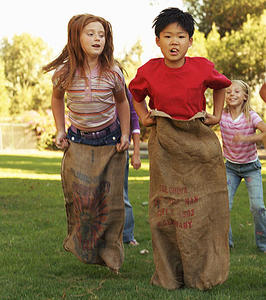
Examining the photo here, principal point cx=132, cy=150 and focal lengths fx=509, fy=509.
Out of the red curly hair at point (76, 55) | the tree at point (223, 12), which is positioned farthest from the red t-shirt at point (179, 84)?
the tree at point (223, 12)

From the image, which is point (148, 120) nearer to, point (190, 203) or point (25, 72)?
point (190, 203)

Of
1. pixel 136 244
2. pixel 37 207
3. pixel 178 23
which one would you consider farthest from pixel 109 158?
pixel 37 207

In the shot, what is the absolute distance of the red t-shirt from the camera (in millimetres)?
3582

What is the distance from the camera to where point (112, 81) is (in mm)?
4012

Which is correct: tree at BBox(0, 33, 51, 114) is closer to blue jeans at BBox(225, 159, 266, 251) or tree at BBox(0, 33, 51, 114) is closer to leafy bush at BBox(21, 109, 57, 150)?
leafy bush at BBox(21, 109, 57, 150)

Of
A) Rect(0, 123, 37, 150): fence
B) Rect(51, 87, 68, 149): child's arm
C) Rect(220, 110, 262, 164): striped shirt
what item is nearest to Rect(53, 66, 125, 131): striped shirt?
Rect(51, 87, 68, 149): child's arm

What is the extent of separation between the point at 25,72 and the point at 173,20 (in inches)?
2114

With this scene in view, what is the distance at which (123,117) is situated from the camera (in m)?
4.21

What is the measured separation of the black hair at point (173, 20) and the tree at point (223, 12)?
23.9 m

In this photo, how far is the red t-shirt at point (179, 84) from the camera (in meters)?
3.58

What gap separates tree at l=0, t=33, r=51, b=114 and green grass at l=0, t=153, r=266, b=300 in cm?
4296

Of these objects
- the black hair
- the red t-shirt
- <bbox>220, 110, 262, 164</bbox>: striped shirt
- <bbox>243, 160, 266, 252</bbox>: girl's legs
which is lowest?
<bbox>243, 160, 266, 252</bbox>: girl's legs

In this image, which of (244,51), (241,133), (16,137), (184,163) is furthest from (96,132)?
(16,137)

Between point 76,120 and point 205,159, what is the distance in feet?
3.61
